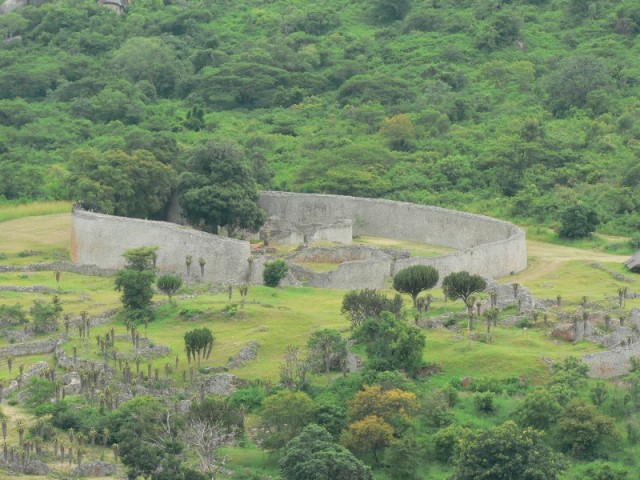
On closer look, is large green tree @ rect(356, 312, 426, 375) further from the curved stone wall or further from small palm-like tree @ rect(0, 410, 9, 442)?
the curved stone wall

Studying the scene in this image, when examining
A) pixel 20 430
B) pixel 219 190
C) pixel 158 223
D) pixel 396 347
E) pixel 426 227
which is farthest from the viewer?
pixel 426 227

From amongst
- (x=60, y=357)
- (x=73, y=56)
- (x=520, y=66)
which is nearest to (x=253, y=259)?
(x=60, y=357)

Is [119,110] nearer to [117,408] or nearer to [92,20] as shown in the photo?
[92,20]

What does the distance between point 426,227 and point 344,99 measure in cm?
3074

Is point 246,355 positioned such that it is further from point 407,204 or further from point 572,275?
point 407,204

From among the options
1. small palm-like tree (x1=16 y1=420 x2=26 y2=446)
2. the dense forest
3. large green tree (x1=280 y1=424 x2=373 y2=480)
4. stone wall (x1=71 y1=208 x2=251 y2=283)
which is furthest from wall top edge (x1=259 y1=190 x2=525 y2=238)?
small palm-like tree (x1=16 y1=420 x2=26 y2=446)

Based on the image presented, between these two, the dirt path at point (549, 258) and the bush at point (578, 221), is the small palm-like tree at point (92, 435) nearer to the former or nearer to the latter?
the dirt path at point (549, 258)

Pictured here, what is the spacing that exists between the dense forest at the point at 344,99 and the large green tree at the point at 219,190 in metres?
1.84

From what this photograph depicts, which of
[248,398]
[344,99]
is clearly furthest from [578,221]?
[248,398]

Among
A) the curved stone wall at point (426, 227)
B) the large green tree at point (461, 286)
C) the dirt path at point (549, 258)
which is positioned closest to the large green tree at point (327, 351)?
the large green tree at point (461, 286)

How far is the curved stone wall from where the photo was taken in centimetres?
8456

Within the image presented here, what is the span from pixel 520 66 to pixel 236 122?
20.8 meters

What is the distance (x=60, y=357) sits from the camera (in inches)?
2682

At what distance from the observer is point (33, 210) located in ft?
337
